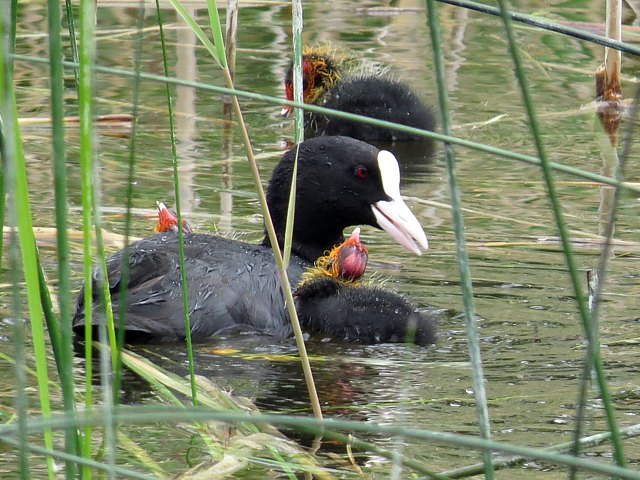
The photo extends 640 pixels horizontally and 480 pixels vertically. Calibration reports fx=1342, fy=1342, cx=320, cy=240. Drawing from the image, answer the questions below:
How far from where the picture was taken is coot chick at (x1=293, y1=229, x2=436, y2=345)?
4238mm

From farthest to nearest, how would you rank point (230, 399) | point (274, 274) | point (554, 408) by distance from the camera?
point (274, 274)
point (554, 408)
point (230, 399)

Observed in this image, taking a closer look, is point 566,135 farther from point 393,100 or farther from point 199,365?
point 199,365

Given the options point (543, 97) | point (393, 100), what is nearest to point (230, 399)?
point (393, 100)

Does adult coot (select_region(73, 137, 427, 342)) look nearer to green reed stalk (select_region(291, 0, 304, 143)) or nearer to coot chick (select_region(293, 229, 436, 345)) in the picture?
coot chick (select_region(293, 229, 436, 345))

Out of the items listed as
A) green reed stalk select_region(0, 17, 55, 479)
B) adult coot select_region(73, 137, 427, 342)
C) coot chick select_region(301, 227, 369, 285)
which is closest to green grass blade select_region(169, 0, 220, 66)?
green reed stalk select_region(0, 17, 55, 479)

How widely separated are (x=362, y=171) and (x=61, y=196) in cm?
316

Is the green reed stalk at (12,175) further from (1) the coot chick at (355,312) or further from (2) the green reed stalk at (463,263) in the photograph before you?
(1) the coot chick at (355,312)

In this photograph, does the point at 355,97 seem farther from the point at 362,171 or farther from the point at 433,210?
the point at 362,171

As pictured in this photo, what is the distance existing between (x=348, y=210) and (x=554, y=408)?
1.65m

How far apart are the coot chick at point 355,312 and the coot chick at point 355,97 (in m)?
2.88

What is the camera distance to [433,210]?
5.77 m

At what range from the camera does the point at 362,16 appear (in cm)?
1058

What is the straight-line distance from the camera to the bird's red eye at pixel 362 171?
16.0ft

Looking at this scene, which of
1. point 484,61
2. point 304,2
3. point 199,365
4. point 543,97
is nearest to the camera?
point 199,365
